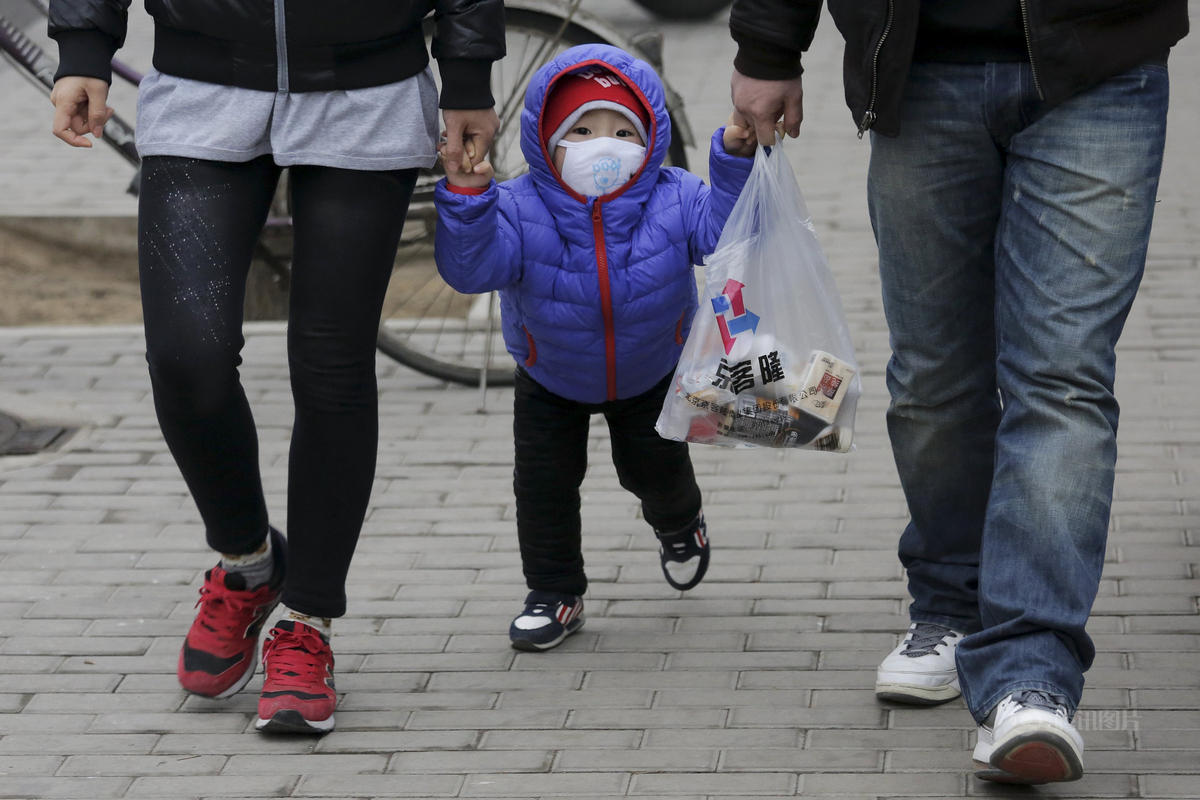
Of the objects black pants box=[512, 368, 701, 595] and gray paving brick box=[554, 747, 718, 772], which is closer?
gray paving brick box=[554, 747, 718, 772]

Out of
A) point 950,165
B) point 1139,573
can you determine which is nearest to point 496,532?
point 1139,573

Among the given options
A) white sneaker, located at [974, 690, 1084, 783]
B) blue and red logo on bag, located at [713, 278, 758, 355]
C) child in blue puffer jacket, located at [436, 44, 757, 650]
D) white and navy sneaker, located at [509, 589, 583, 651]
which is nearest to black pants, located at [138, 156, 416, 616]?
child in blue puffer jacket, located at [436, 44, 757, 650]

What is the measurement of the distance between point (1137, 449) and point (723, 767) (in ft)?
6.91

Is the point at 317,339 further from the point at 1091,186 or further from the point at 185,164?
the point at 1091,186

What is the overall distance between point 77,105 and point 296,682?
110 centimetres

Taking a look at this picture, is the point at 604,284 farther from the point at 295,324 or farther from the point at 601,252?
the point at 295,324

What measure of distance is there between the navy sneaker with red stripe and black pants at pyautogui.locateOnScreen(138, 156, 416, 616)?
0.15 m

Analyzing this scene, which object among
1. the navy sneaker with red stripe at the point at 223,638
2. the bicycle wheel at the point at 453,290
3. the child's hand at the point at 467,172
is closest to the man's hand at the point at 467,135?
the child's hand at the point at 467,172

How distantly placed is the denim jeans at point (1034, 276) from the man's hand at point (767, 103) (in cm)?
18

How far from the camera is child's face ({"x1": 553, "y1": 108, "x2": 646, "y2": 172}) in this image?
3.63 meters

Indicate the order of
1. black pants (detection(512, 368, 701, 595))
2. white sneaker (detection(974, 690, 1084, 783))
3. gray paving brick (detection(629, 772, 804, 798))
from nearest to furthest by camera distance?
white sneaker (detection(974, 690, 1084, 783))
gray paving brick (detection(629, 772, 804, 798))
black pants (detection(512, 368, 701, 595))

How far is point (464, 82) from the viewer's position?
323 cm

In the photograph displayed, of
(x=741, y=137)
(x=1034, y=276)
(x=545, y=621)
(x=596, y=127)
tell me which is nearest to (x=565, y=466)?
(x=545, y=621)

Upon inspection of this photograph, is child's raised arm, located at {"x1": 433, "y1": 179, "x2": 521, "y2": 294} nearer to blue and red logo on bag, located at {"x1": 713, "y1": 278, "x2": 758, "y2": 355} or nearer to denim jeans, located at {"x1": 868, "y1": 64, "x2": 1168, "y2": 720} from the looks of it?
blue and red logo on bag, located at {"x1": 713, "y1": 278, "x2": 758, "y2": 355}
